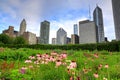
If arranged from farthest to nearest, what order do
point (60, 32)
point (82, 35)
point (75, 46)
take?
point (60, 32), point (82, 35), point (75, 46)

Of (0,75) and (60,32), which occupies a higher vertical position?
(60,32)

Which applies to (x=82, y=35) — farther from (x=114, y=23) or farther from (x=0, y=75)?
(x=0, y=75)

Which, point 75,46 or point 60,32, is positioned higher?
point 60,32

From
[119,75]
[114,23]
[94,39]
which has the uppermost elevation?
[114,23]

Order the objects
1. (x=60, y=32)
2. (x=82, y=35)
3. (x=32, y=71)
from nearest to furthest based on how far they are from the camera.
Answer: (x=32, y=71) → (x=82, y=35) → (x=60, y=32)

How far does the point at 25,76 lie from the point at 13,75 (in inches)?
10.1

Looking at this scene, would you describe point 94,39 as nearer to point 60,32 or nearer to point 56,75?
point 60,32

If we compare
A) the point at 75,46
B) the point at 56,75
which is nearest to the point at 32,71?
the point at 56,75

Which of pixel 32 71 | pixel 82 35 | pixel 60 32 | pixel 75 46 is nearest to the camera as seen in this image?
pixel 32 71

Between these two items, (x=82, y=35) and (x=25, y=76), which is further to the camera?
(x=82, y=35)

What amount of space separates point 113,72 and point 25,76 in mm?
2146

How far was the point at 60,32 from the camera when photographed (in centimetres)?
16425

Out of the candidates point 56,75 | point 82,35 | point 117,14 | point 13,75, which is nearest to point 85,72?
point 56,75

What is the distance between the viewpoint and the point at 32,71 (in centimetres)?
380
